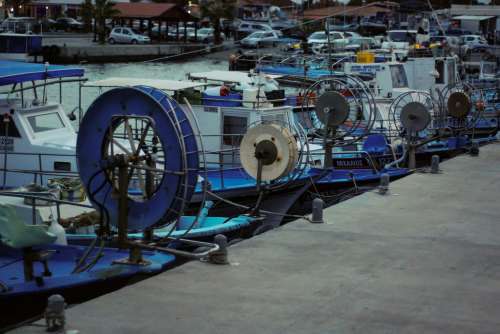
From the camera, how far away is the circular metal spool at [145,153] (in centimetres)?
1003

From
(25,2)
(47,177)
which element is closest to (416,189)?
(47,177)

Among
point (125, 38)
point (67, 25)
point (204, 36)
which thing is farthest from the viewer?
point (204, 36)

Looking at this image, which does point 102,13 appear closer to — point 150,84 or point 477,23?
point 477,23

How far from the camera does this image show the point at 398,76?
26.6 meters

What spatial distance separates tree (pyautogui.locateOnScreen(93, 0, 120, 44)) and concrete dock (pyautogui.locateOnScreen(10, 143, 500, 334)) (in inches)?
2071

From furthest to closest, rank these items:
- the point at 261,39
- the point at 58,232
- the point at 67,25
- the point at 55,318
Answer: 1. the point at 67,25
2. the point at 261,39
3. the point at 58,232
4. the point at 55,318

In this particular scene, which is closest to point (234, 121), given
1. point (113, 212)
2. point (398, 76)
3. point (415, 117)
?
point (415, 117)

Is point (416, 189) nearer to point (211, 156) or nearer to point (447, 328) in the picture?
point (211, 156)

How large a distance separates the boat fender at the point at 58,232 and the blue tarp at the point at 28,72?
4380mm

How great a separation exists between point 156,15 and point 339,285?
62.5 metres

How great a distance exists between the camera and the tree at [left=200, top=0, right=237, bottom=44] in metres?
72.4

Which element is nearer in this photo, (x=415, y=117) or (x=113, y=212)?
(x=113, y=212)

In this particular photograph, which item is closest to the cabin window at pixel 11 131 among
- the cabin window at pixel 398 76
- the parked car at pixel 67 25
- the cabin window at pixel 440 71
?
the cabin window at pixel 398 76

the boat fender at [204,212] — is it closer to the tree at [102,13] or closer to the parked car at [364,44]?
the parked car at [364,44]
